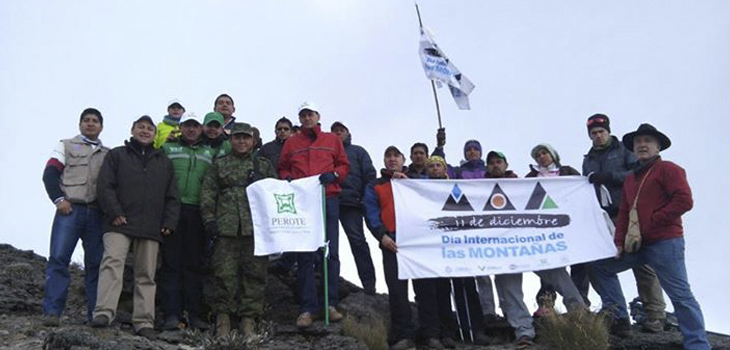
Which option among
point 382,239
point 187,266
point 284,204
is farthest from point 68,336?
point 382,239

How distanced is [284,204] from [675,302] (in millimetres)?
4712

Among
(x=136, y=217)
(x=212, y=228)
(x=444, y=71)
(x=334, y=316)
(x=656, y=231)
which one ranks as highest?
(x=444, y=71)

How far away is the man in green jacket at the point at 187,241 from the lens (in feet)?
28.3

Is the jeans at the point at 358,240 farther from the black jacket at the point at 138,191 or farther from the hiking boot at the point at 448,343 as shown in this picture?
the black jacket at the point at 138,191

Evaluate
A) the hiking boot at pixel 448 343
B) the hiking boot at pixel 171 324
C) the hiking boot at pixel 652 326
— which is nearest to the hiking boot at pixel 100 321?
the hiking boot at pixel 171 324

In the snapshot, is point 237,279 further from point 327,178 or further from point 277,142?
point 277,142

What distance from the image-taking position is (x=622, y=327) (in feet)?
29.1

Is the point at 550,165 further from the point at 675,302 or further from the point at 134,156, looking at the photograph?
the point at 134,156

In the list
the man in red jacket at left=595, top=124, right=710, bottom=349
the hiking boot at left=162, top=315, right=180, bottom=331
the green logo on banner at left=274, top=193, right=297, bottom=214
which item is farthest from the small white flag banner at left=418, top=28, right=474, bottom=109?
the hiking boot at left=162, top=315, right=180, bottom=331

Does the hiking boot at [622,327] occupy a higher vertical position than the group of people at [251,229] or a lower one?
lower

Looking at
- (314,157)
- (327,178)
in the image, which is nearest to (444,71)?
(314,157)

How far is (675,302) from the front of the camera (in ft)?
26.2

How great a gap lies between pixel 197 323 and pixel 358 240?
2523mm

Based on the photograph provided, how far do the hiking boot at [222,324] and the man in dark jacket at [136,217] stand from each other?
702mm
